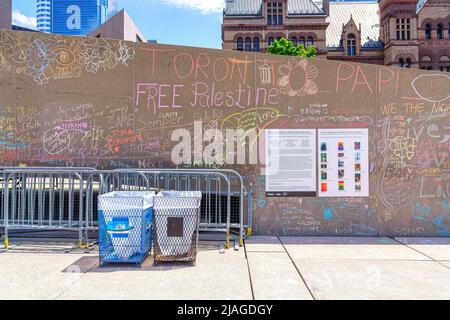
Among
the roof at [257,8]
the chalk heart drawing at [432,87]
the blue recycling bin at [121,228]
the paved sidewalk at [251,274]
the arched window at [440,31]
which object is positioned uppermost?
the roof at [257,8]

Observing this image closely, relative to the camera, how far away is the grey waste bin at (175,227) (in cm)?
544

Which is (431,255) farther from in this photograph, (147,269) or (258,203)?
(147,269)

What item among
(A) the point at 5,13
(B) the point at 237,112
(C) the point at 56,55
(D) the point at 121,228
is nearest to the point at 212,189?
(B) the point at 237,112

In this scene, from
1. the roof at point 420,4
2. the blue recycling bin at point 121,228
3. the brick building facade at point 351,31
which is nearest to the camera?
the blue recycling bin at point 121,228

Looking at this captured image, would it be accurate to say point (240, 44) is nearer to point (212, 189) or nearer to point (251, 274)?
point (212, 189)

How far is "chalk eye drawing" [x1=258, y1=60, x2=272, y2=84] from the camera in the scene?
746cm

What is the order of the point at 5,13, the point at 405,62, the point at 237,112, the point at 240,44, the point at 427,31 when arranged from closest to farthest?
the point at 237,112 → the point at 5,13 → the point at 405,62 → the point at 240,44 → the point at 427,31

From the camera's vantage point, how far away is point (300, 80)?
24.4 feet

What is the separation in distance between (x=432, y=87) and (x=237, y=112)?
3.88 m

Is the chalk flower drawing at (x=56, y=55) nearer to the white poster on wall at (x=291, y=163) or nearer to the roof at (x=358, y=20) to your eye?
the white poster on wall at (x=291, y=163)

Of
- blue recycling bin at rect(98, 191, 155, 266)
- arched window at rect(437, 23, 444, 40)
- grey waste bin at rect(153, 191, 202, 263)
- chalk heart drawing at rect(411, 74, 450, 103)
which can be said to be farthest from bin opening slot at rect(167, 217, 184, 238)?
arched window at rect(437, 23, 444, 40)

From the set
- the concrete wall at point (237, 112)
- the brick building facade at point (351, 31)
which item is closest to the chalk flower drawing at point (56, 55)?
the concrete wall at point (237, 112)

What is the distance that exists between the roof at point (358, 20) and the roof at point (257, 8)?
601 cm

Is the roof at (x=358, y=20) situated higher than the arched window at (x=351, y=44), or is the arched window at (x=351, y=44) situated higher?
the roof at (x=358, y=20)
